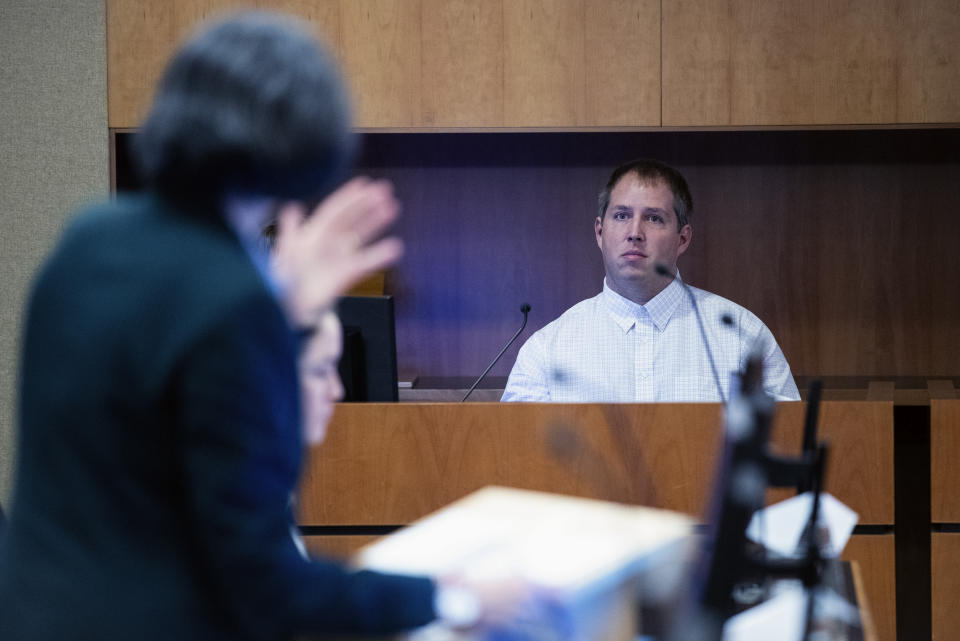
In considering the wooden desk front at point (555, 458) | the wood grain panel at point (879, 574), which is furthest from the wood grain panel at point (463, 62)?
the wood grain panel at point (879, 574)

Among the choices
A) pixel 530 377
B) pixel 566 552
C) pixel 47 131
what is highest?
pixel 47 131

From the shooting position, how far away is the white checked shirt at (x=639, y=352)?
2.88 metres

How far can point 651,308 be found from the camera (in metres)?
3.08

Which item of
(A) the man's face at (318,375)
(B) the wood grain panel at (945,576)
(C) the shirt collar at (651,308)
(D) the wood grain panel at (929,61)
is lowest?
(B) the wood grain panel at (945,576)

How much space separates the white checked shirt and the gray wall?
5.22ft

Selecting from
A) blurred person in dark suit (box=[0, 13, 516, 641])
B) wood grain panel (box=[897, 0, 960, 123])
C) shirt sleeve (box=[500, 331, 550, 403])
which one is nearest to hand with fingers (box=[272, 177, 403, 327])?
blurred person in dark suit (box=[0, 13, 516, 641])

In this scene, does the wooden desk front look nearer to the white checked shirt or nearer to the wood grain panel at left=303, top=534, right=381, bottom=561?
the wood grain panel at left=303, top=534, right=381, bottom=561

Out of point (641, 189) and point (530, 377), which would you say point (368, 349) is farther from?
point (641, 189)

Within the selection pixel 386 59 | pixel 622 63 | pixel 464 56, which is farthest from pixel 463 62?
pixel 622 63

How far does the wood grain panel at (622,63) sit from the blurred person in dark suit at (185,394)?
2709mm

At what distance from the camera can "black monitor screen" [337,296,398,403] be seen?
2340mm

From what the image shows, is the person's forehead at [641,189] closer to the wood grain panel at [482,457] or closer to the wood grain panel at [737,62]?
the wood grain panel at [737,62]

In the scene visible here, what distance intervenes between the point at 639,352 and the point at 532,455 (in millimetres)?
903

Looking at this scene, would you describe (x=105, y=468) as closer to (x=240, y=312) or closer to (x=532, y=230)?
(x=240, y=312)
